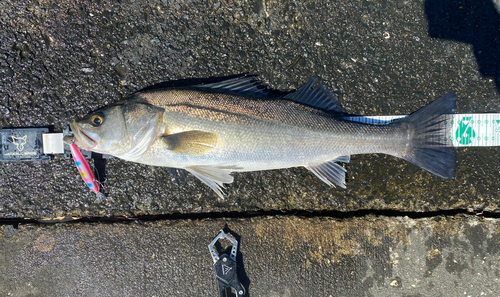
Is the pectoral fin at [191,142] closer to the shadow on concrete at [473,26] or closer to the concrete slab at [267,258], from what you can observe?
the concrete slab at [267,258]

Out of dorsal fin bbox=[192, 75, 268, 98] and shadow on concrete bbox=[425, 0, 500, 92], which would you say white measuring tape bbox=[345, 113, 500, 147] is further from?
dorsal fin bbox=[192, 75, 268, 98]

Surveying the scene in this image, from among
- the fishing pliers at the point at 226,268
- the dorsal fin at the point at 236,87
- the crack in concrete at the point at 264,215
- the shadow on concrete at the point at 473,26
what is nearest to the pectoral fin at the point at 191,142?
the dorsal fin at the point at 236,87

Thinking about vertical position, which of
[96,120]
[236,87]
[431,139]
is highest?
[236,87]

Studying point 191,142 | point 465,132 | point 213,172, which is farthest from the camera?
point 465,132

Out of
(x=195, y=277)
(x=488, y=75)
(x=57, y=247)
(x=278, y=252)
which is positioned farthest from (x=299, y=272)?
(x=488, y=75)

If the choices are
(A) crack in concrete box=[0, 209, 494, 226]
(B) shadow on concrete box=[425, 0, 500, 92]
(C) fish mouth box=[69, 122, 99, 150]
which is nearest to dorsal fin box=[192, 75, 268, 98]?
(C) fish mouth box=[69, 122, 99, 150]

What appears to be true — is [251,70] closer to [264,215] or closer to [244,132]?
[244,132]

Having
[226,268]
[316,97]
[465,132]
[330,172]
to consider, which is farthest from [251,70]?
[465,132]
